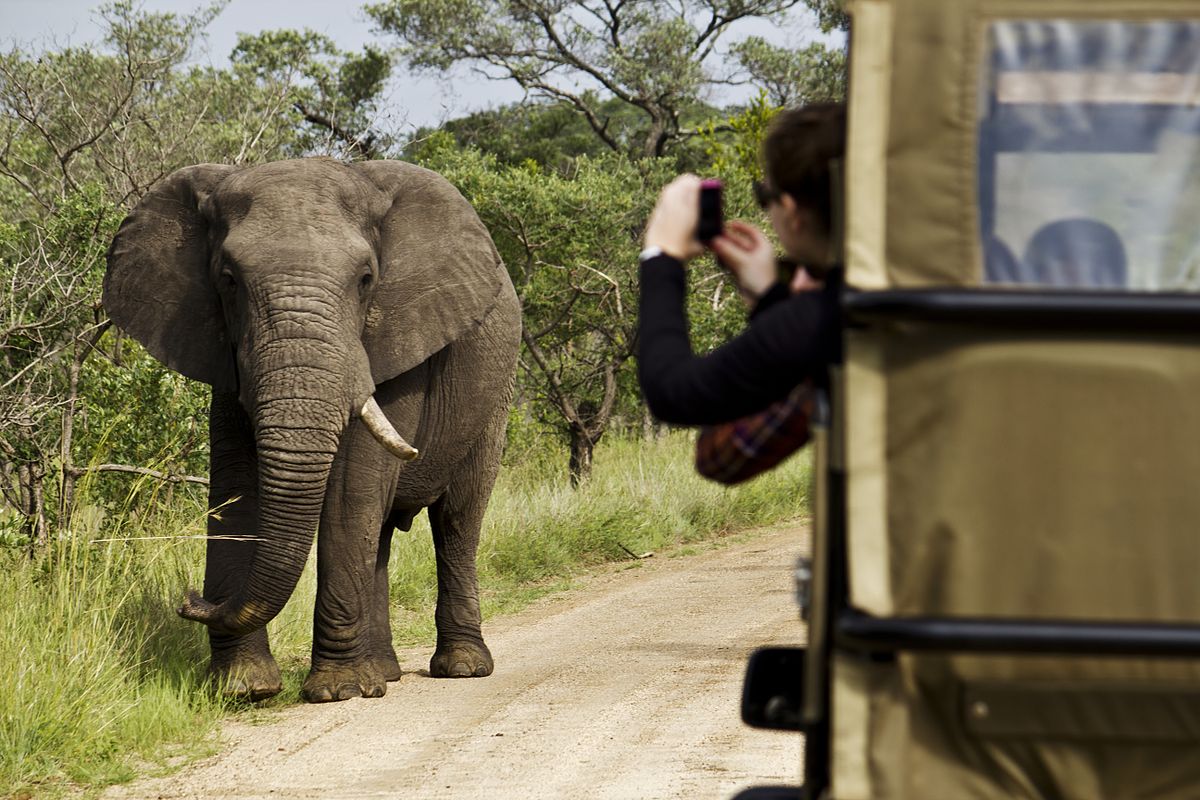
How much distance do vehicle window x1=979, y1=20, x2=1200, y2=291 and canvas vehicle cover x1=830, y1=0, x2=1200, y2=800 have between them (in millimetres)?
14

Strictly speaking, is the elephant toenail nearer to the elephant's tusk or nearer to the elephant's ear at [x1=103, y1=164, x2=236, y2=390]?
the elephant's tusk

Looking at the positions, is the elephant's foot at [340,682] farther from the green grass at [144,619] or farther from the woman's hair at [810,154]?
the woman's hair at [810,154]

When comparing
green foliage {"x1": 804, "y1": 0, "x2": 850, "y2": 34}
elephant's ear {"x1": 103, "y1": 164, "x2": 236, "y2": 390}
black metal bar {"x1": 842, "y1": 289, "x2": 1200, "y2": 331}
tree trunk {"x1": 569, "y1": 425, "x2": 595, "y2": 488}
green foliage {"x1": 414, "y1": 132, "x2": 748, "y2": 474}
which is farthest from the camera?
green foliage {"x1": 804, "y1": 0, "x2": 850, "y2": 34}

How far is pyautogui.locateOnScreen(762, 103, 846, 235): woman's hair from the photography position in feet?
9.00

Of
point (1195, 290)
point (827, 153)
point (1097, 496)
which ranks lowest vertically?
point (1097, 496)

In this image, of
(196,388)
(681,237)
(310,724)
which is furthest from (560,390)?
(681,237)

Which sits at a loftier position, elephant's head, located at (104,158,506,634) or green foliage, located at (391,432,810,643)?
elephant's head, located at (104,158,506,634)

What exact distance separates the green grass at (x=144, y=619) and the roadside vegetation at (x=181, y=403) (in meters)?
0.02

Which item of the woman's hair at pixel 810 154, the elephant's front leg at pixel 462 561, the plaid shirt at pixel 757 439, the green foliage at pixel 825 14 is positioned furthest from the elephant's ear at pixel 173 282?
the green foliage at pixel 825 14

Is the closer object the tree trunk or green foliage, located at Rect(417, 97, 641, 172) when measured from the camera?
the tree trunk

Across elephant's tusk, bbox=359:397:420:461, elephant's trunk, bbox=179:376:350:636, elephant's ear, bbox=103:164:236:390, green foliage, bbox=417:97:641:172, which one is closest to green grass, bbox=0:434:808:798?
elephant's trunk, bbox=179:376:350:636

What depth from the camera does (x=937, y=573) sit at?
232 cm

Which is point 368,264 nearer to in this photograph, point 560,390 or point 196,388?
point 196,388

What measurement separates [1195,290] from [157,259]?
22.7 ft
